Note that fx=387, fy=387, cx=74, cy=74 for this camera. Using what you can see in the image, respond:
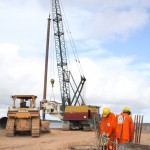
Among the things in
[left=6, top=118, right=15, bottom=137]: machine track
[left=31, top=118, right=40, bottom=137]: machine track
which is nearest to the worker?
[left=31, top=118, right=40, bottom=137]: machine track

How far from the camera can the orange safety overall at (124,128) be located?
40.3 ft

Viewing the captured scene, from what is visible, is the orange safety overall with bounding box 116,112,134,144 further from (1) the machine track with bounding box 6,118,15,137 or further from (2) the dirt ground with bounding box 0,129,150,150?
(1) the machine track with bounding box 6,118,15,137

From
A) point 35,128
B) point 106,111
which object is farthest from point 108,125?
point 35,128

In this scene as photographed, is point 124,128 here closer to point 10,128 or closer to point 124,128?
point 124,128

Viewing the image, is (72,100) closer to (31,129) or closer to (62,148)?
(31,129)

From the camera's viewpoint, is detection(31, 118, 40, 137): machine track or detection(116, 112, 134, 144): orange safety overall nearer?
detection(116, 112, 134, 144): orange safety overall

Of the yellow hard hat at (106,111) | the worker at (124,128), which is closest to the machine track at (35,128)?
the yellow hard hat at (106,111)

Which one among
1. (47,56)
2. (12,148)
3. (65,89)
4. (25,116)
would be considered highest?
(47,56)

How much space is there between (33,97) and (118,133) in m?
15.8

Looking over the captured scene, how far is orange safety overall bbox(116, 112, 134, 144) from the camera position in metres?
12.3

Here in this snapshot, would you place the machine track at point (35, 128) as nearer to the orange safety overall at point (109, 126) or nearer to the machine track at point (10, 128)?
the machine track at point (10, 128)

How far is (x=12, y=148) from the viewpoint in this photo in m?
19.2

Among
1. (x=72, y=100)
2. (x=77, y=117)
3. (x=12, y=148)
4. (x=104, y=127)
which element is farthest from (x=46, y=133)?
(x=72, y=100)

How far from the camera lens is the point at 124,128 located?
1231 centimetres
